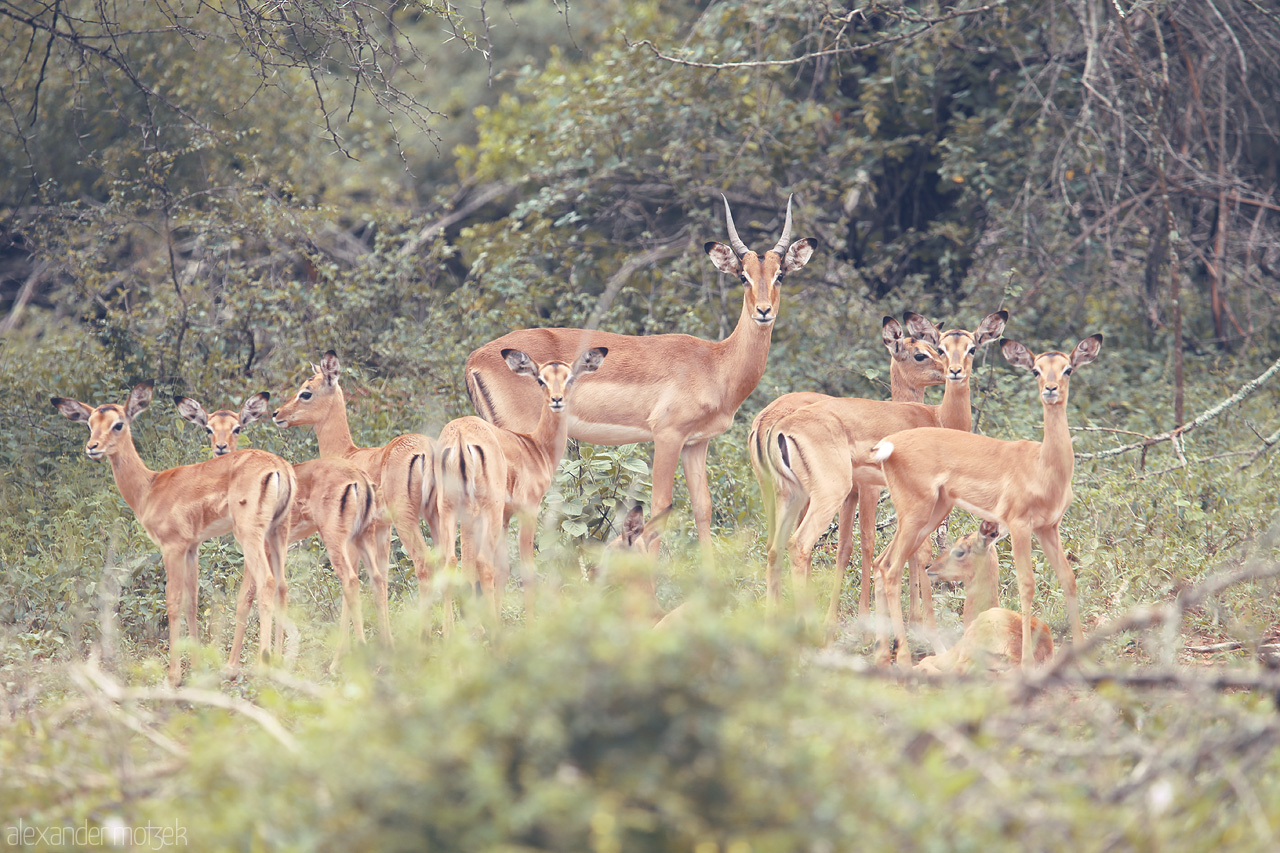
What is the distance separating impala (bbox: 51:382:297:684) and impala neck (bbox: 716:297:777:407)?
102 inches

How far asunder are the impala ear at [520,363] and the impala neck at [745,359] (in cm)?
125

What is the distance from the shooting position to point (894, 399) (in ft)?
24.5

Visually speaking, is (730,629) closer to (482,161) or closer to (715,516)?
(715,516)

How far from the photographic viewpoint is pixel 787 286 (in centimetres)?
1134

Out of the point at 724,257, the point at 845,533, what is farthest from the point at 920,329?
the point at 845,533

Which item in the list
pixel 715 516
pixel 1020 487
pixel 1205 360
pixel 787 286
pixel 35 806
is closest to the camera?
pixel 35 806

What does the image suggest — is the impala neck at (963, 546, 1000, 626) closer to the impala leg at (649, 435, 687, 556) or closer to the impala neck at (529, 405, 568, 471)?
the impala leg at (649, 435, 687, 556)

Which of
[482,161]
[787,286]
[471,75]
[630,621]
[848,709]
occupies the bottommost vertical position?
[848,709]

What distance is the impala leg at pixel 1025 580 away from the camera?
207 inches

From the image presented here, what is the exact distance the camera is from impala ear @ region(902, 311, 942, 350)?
7492 mm

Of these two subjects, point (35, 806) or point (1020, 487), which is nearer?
point (35, 806)

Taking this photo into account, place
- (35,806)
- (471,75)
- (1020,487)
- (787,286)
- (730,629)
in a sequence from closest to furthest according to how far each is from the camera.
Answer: (730,629) < (35,806) < (1020,487) < (787,286) < (471,75)

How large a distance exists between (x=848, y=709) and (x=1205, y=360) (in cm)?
866

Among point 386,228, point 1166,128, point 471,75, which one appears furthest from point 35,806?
point 471,75
